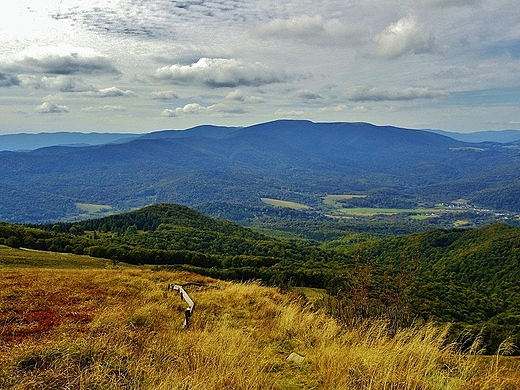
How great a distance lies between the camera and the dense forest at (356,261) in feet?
71.9

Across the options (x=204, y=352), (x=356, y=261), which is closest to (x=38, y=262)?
(x=356, y=261)

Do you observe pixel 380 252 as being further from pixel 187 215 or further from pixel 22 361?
pixel 22 361

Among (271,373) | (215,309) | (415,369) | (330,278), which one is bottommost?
(330,278)

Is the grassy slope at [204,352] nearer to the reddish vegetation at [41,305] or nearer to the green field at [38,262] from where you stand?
the reddish vegetation at [41,305]

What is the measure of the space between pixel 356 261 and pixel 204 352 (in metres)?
15.0

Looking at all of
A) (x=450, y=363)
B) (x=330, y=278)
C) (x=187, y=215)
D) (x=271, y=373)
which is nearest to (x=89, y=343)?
(x=271, y=373)

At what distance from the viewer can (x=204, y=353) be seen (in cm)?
712

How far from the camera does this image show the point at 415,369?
634 centimetres

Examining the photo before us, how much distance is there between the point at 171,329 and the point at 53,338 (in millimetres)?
2661

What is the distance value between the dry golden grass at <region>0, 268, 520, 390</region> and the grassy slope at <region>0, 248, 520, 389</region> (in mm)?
22

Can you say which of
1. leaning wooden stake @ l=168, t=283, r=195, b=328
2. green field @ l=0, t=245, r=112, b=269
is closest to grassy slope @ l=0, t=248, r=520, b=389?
leaning wooden stake @ l=168, t=283, r=195, b=328

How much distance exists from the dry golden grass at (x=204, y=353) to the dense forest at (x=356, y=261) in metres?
3.93

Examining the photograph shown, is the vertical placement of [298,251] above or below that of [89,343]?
below

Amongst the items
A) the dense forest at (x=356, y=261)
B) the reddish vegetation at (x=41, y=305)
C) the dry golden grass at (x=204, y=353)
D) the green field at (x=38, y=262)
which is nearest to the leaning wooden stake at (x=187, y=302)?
the dry golden grass at (x=204, y=353)
